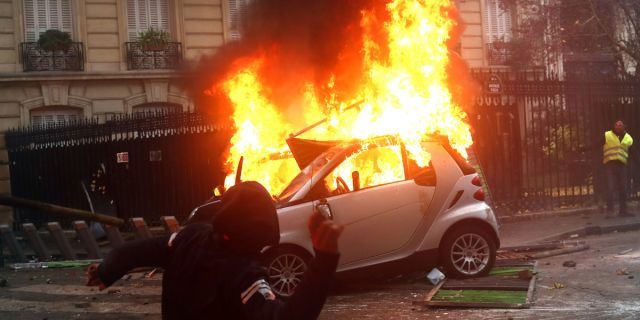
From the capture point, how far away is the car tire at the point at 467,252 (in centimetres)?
834

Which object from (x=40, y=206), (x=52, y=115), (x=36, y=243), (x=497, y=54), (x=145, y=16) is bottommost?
(x=36, y=243)

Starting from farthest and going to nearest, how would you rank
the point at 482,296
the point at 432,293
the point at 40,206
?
the point at 432,293
the point at 482,296
the point at 40,206

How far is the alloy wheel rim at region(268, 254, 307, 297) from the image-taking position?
7.80 m

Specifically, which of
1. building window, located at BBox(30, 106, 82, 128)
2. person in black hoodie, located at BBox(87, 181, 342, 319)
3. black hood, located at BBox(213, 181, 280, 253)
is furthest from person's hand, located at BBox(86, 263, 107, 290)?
building window, located at BBox(30, 106, 82, 128)

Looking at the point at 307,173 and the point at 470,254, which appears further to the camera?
the point at 470,254

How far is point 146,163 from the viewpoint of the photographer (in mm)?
14148

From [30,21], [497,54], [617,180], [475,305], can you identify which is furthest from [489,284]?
[30,21]

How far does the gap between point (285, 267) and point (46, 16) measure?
15.8 meters

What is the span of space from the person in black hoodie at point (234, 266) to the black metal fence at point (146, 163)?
34.6 feet

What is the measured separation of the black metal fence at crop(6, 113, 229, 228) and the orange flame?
4076mm

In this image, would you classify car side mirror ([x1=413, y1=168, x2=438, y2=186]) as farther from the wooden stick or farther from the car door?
the wooden stick

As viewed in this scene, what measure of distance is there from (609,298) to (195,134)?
8.72 metres

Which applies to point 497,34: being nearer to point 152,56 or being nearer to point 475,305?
point 152,56

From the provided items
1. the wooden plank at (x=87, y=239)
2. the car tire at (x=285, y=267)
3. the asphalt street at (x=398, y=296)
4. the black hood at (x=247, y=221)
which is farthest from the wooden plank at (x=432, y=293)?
the wooden plank at (x=87, y=239)
